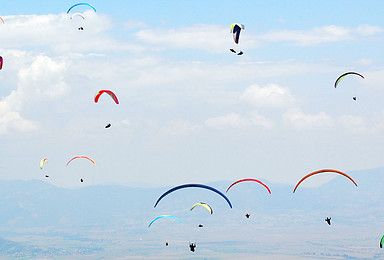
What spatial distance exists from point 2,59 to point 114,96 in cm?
1441

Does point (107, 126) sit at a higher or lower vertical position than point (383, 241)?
higher

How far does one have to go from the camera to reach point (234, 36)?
55.7 meters

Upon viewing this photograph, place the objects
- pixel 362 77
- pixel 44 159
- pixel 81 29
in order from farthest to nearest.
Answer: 1. pixel 44 159
2. pixel 81 29
3. pixel 362 77

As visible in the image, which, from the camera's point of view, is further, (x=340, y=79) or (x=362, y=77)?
(x=340, y=79)

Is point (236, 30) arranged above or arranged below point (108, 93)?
above

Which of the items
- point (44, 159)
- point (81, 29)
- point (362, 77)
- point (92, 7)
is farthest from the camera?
point (44, 159)

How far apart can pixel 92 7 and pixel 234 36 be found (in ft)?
44.4

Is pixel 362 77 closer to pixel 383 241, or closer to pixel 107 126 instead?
pixel 383 241

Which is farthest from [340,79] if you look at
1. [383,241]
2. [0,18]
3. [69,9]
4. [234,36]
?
[0,18]

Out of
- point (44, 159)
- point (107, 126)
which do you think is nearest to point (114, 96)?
point (107, 126)

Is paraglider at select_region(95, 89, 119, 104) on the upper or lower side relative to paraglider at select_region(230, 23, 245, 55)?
lower

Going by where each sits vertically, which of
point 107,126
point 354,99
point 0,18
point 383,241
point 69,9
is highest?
point 69,9

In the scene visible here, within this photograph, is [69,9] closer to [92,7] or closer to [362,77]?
[92,7]

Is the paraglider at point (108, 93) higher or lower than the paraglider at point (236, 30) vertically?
lower
